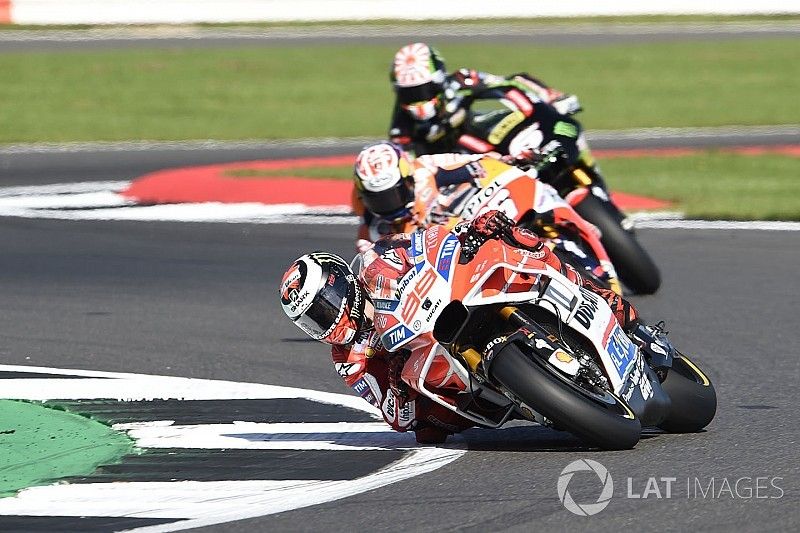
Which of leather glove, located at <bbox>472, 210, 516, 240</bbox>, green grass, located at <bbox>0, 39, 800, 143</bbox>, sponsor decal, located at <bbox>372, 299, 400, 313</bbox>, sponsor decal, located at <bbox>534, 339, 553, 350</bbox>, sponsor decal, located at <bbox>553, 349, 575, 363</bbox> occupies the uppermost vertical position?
leather glove, located at <bbox>472, 210, 516, 240</bbox>

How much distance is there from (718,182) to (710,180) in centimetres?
18

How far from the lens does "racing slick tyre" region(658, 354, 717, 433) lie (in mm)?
6820

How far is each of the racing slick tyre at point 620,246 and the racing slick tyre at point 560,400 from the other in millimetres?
4399

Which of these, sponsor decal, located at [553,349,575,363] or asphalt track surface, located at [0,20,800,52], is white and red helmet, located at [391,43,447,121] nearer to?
sponsor decal, located at [553,349,575,363]

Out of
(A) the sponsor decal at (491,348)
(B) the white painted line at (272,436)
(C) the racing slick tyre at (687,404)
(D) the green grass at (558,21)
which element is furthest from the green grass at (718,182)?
(D) the green grass at (558,21)

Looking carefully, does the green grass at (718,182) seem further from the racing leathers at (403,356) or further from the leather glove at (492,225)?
the leather glove at (492,225)

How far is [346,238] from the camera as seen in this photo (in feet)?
45.6

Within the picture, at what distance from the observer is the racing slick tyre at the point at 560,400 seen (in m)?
6.09

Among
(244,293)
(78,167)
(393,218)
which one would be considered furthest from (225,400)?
(78,167)

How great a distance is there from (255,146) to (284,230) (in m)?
8.20

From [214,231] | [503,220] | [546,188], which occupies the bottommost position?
[214,231]

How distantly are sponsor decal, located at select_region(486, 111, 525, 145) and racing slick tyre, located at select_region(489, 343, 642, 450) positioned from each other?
4.80m

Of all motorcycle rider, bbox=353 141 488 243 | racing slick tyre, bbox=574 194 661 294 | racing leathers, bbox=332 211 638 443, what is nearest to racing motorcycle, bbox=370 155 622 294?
motorcycle rider, bbox=353 141 488 243

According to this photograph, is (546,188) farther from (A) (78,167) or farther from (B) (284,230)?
(A) (78,167)
